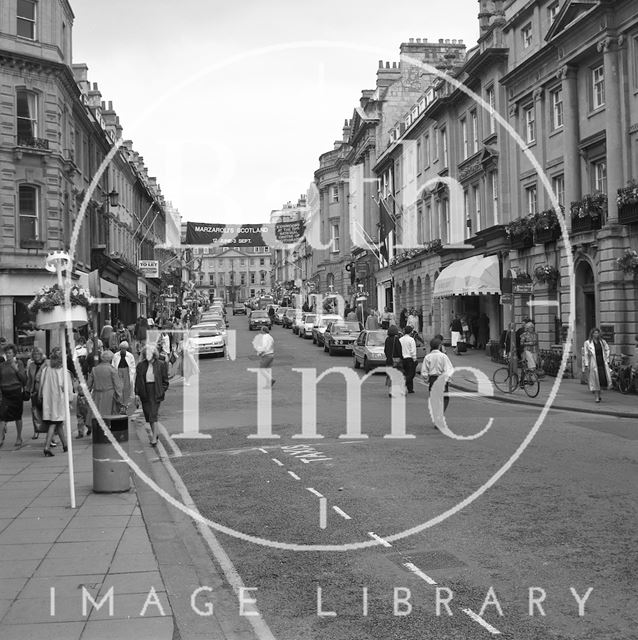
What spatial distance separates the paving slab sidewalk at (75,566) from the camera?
540 centimetres

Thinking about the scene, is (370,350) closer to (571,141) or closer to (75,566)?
(571,141)

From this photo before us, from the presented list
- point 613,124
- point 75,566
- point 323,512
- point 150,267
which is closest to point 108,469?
point 323,512

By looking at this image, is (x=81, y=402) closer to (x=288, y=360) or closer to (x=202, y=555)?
(x=202, y=555)

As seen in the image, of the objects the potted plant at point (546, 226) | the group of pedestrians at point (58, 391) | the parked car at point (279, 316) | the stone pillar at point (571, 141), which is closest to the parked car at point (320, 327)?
the potted plant at point (546, 226)

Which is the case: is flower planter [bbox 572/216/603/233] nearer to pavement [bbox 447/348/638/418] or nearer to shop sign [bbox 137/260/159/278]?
pavement [bbox 447/348/638/418]

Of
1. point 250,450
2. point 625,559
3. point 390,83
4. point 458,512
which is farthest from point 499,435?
point 390,83

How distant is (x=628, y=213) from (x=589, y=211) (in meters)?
2.02

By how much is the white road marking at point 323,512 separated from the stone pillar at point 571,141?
19.8m

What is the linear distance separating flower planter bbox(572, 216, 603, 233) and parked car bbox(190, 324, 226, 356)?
17860mm

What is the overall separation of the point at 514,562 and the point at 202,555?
285cm

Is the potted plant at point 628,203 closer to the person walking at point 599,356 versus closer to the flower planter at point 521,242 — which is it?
the person walking at point 599,356

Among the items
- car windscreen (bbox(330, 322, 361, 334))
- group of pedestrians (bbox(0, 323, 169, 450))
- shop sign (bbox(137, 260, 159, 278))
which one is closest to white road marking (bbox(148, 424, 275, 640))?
group of pedestrians (bbox(0, 323, 169, 450))

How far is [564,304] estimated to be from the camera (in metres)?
27.6

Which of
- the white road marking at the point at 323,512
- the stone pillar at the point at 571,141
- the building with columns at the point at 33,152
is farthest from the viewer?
the building with columns at the point at 33,152
